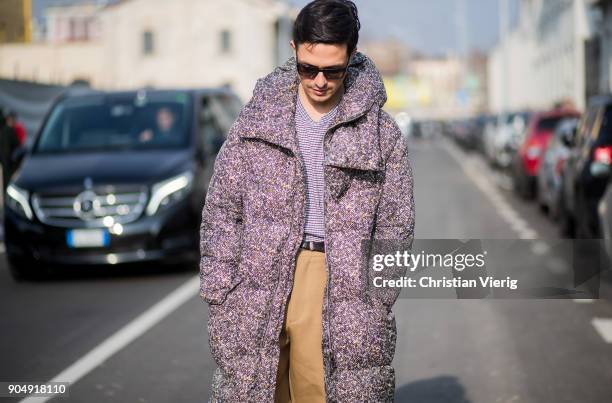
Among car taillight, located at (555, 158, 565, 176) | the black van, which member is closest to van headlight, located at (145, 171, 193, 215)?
the black van

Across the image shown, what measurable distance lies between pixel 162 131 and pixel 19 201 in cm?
187

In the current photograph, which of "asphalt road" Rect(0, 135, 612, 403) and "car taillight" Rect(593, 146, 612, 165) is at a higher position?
"car taillight" Rect(593, 146, 612, 165)

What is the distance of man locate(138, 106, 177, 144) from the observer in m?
12.9

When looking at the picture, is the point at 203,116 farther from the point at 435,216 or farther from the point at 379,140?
the point at 379,140

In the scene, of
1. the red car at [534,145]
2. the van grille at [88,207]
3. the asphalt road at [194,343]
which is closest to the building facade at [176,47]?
the red car at [534,145]

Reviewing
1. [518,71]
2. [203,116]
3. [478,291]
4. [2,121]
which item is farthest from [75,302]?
[518,71]

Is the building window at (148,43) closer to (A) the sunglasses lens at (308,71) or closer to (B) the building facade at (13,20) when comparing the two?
(B) the building facade at (13,20)

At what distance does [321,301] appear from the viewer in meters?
3.75

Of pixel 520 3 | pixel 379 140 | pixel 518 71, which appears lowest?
pixel 518 71

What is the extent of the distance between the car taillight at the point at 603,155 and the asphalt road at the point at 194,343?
2853mm

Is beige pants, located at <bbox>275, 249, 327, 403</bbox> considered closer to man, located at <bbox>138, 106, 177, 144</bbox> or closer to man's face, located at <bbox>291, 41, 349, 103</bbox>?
man's face, located at <bbox>291, 41, 349, 103</bbox>

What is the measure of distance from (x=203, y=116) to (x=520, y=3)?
70045 millimetres

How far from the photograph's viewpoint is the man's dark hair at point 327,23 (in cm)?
364

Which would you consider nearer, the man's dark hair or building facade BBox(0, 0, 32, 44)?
the man's dark hair
